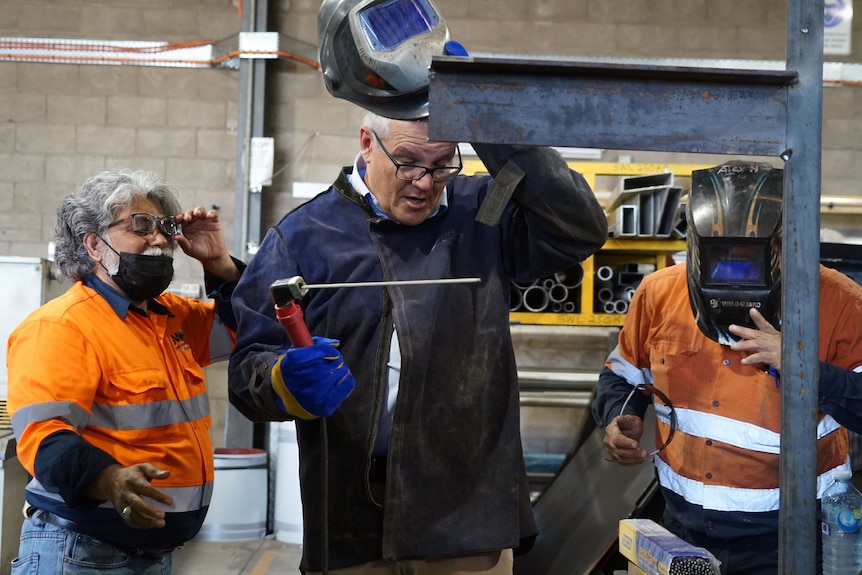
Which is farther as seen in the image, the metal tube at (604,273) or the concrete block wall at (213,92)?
the concrete block wall at (213,92)

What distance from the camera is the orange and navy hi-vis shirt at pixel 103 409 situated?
164cm

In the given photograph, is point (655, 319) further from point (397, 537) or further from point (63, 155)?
point (63, 155)

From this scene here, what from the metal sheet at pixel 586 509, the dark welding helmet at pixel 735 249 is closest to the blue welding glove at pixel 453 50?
the dark welding helmet at pixel 735 249

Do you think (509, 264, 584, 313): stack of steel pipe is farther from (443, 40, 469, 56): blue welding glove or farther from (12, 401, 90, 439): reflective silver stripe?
(443, 40, 469, 56): blue welding glove

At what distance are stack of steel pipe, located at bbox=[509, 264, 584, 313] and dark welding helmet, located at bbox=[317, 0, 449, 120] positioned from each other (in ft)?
7.72

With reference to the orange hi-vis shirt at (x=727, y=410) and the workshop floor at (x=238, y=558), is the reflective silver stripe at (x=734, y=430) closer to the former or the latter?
the orange hi-vis shirt at (x=727, y=410)

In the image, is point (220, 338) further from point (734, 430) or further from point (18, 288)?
point (18, 288)

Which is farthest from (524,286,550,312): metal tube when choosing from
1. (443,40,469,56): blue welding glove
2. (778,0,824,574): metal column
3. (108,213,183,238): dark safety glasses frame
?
(778,0,824,574): metal column

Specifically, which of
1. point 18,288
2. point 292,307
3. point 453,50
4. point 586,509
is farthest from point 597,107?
point 18,288

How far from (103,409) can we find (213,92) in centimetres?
348

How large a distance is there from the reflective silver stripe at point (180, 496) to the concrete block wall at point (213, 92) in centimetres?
298

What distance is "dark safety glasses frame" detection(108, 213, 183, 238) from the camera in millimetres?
1986

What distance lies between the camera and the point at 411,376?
1.41 m

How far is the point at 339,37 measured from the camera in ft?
4.56
